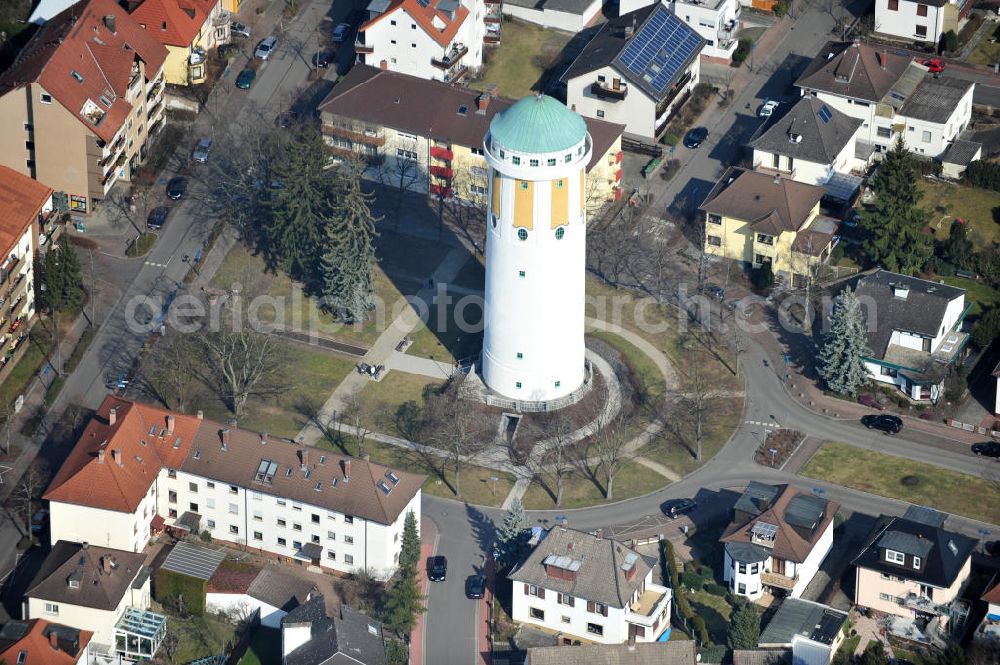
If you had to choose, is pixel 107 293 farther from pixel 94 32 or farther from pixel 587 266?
pixel 587 266

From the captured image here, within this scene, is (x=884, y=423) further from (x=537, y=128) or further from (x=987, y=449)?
(x=537, y=128)

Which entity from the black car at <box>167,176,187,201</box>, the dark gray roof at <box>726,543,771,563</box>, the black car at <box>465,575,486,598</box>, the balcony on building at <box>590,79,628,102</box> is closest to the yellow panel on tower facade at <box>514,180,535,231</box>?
the black car at <box>465,575,486,598</box>

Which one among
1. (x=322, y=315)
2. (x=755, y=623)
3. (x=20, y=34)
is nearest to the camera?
(x=755, y=623)

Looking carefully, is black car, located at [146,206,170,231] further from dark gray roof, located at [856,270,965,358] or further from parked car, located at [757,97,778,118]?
dark gray roof, located at [856,270,965,358]

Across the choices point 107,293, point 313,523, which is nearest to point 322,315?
point 107,293

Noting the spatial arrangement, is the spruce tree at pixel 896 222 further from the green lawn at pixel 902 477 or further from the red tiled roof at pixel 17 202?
the red tiled roof at pixel 17 202

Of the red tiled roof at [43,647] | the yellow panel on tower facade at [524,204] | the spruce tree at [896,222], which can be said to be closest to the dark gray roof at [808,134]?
the spruce tree at [896,222]

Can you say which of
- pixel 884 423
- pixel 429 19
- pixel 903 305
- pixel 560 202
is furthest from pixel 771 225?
pixel 429 19
